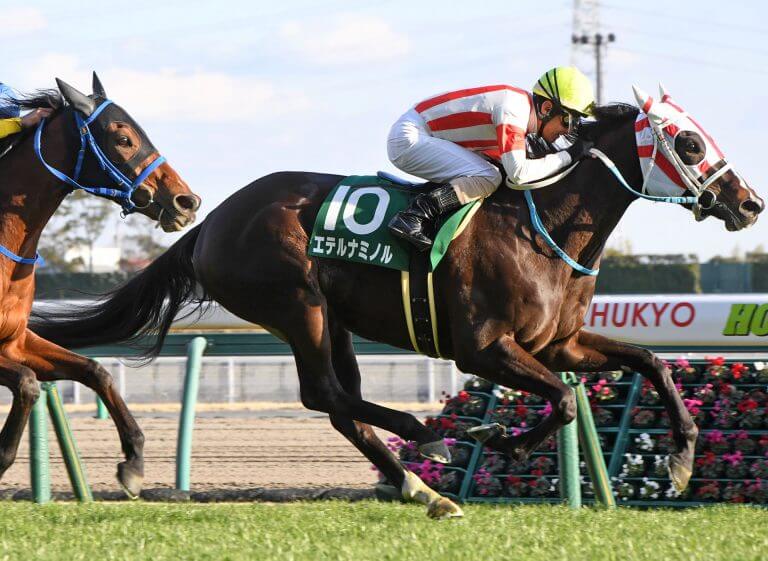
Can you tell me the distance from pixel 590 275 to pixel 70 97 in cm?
231

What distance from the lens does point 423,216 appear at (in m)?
5.10

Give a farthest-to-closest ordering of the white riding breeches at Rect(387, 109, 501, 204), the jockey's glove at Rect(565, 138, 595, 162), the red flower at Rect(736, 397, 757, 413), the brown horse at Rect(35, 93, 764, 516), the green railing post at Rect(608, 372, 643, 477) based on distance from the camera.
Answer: the green railing post at Rect(608, 372, 643, 477) → the red flower at Rect(736, 397, 757, 413) → the jockey's glove at Rect(565, 138, 595, 162) → the white riding breeches at Rect(387, 109, 501, 204) → the brown horse at Rect(35, 93, 764, 516)

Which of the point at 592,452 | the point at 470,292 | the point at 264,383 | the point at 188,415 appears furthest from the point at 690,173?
the point at 264,383

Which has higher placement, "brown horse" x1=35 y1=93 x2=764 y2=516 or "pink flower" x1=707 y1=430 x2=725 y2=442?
"brown horse" x1=35 y1=93 x2=764 y2=516

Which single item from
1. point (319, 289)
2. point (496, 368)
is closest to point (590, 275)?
point (496, 368)

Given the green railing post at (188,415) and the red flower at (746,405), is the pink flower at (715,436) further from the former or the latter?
the green railing post at (188,415)

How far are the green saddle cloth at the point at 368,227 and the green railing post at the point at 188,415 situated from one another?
Answer: 6.60ft

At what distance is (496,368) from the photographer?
4.99 metres

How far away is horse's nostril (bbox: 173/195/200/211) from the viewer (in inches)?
206

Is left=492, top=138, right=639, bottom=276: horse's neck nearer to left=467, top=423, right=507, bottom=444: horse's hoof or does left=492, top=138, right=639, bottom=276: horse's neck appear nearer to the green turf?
left=467, top=423, right=507, bottom=444: horse's hoof

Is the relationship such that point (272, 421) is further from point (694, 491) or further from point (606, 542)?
point (606, 542)

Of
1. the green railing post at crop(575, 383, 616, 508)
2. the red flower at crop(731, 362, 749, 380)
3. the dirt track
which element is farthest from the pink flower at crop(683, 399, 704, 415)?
the dirt track

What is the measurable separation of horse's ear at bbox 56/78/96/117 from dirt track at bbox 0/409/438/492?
265cm

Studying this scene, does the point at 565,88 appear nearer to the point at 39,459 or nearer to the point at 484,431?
the point at 484,431
